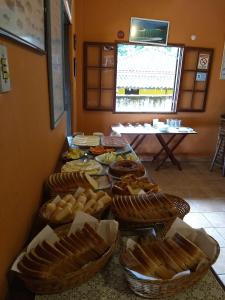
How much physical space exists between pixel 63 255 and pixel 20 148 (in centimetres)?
37

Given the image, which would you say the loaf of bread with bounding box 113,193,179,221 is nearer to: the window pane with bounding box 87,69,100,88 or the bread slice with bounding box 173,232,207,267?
the bread slice with bounding box 173,232,207,267

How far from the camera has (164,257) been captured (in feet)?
2.35

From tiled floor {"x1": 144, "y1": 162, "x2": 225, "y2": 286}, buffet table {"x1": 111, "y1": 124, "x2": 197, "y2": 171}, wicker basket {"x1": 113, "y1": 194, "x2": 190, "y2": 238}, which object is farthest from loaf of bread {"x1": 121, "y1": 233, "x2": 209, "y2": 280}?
A: buffet table {"x1": 111, "y1": 124, "x2": 197, "y2": 171}

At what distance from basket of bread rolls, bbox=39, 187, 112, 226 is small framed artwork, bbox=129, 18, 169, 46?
3.04 m

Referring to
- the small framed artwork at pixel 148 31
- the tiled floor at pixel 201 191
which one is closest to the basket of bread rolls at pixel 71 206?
the tiled floor at pixel 201 191

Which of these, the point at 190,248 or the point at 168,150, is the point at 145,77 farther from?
the point at 190,248

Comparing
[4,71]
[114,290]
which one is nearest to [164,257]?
[114,290]

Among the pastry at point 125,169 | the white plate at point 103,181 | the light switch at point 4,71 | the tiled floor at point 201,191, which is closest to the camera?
the light switch at point 4,71

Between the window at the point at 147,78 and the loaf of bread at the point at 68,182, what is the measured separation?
2615 millimetres

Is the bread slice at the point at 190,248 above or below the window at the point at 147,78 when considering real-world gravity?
below

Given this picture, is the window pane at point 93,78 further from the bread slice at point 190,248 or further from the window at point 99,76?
the bread slice at point 190,248

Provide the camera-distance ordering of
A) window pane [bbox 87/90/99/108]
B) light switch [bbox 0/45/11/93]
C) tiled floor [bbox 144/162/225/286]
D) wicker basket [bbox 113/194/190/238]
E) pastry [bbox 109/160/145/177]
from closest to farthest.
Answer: light switch [bbox 0/45/11/93]
wicker basket [bbox 113/194/190/238]
pastry [bbox 109/160/145/177]
tiled floor [bbox 144/162/225/286]
window pane [bbox 87/90/99/108]

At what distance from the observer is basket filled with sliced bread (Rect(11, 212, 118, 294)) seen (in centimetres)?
64

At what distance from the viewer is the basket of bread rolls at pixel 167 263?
0.65 metres
